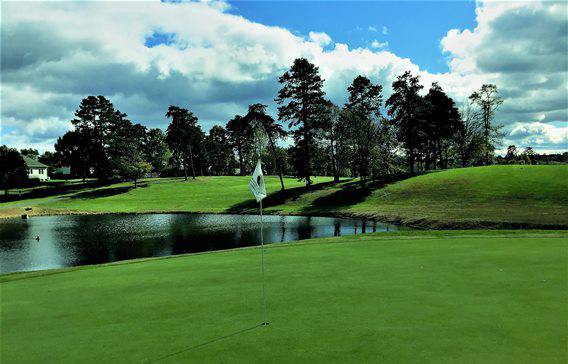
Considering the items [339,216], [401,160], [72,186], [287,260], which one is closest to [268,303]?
[287,260]

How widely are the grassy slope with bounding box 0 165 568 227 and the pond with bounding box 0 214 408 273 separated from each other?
18.6 ft

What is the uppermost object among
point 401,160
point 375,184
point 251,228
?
point 401,160

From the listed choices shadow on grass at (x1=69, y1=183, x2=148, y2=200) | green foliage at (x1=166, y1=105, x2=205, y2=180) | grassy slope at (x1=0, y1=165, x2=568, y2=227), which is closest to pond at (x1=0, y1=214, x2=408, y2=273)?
grassy slope at (x1=0, y1=165, x2=568, y2=227)

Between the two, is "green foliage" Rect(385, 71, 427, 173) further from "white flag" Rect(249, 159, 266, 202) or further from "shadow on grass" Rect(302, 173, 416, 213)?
"white flag" Rect(249, 159, 266, 202)

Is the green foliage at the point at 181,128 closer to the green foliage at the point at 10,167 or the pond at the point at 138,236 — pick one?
the green foliage at the point at 10,167

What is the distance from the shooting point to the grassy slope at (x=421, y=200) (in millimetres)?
37062

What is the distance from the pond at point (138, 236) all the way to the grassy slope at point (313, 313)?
15.8 m

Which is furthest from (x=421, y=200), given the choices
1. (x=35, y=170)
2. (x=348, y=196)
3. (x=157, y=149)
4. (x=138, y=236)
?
(x=35, y=170)

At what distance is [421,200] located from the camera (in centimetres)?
4912

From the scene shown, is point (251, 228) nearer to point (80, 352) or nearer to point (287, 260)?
point (287, 260)

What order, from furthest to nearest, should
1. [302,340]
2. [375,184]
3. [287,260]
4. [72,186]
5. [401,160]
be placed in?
[72,186] → [401,160] → [375,184] → [287,260] → [302,340]

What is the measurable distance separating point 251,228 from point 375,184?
2787 centimetres

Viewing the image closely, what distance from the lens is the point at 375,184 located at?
60.9 meters

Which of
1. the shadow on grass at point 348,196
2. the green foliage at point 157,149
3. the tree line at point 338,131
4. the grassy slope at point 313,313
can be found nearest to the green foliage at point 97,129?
the tree line at point 338,131
